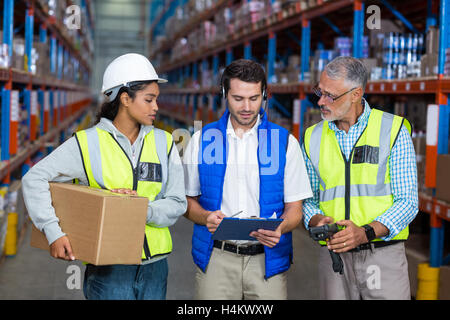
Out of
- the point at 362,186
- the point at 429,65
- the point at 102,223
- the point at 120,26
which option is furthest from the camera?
the point at 120,26

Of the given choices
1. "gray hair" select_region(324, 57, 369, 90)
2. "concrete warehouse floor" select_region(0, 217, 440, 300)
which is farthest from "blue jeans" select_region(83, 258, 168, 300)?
"concrete warehouse floor" select_region(0, 217, 440, 300)

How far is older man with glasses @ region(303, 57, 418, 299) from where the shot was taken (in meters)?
2.48

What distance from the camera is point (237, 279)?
2545 millimetres

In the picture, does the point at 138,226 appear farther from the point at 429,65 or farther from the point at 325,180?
the point at 429,65

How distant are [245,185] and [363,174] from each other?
20.8 inches

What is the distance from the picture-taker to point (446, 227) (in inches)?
228

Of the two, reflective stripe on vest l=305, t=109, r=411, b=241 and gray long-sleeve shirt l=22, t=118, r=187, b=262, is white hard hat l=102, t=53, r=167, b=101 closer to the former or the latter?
gray long-sleeve shirt l=22, t=118, r=187, b=262

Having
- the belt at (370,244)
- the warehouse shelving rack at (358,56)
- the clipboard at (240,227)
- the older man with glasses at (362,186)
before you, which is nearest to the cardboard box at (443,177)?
the warehouse shelving rack at (358,56)

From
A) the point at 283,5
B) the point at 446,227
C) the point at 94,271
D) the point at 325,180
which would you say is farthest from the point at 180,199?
the point at 283,5

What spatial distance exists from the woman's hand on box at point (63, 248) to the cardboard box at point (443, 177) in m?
2.88

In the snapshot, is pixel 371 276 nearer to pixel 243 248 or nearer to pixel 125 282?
pixel 243 248

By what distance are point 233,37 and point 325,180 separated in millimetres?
7980

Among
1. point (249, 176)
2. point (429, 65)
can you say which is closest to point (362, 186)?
point (249, 176)

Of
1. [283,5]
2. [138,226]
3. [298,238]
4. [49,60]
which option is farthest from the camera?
[49,60]
